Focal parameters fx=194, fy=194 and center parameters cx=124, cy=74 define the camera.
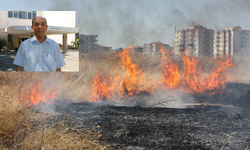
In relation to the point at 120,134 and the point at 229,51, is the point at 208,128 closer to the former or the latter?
the point at 120,134

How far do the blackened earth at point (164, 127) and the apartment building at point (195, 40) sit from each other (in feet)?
8.90

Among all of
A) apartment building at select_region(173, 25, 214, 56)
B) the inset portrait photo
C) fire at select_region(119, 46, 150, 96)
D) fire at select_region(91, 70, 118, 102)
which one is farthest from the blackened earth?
apartment building at select_region(173, 25, 214, 56)

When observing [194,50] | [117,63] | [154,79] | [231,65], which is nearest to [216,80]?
[231,65]

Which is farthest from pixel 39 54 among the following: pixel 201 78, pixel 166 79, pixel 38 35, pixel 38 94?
pixel 201 78

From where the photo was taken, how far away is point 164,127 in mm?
4355

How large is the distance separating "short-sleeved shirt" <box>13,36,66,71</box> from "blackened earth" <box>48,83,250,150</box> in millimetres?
1377

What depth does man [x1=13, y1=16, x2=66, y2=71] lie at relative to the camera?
486cm

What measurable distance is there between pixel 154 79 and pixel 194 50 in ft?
6.75

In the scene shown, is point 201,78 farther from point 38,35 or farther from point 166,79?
point 38,35

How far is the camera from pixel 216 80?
839 cm

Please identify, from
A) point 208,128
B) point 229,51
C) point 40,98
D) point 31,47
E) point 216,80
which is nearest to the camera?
point 208,128

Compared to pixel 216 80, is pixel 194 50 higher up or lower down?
higher up

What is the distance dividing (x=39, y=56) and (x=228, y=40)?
691 centimetres

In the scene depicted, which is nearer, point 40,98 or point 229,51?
point 40,98
